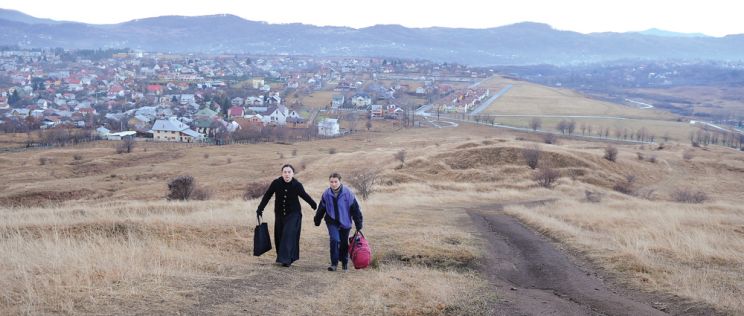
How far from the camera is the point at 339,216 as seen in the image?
9430 mm

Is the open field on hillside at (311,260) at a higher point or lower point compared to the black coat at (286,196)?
lower

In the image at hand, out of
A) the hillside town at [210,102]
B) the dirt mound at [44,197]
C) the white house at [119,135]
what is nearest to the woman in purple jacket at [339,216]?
the dirt mound at [44,197]

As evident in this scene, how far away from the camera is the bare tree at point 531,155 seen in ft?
140

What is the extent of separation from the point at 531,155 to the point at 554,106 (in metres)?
92.8

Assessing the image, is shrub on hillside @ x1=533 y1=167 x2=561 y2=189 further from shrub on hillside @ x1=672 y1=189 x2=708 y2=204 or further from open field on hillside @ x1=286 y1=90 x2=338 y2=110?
open field on hillside @ x1=286 y1=90 x2=338 y2=110

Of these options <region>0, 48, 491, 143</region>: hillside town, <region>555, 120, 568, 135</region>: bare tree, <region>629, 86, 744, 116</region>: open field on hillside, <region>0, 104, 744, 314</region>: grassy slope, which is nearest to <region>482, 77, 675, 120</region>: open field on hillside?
<region>0, 48, 491, 143</region>: hillside town

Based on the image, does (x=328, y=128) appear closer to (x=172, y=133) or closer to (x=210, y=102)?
(x=172, y=133)

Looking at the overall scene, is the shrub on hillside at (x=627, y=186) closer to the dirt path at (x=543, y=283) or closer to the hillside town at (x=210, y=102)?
the dirt path at (x=543, y=283)

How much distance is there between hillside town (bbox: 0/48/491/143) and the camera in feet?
295

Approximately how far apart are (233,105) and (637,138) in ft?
Answer: 260

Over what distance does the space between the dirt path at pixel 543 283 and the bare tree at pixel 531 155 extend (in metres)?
28.8

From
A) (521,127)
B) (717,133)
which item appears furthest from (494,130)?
(717,133)

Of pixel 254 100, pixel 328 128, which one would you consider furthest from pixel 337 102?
pixel 328 128

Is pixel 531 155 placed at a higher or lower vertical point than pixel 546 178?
higher
